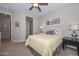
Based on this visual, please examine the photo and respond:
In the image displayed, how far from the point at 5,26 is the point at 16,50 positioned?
0.42m

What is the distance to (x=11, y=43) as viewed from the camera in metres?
1.60

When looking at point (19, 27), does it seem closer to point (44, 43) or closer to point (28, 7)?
point (28, 7)

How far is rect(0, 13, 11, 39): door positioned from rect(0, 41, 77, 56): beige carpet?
12 cm

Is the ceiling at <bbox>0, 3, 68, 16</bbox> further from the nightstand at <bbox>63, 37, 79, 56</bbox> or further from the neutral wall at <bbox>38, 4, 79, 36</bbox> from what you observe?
the nightstand at <bbox>63, 37, 79, 56</bbox>

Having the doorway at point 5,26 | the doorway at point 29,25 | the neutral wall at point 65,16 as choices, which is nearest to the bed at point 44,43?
the doorway at point 29,25

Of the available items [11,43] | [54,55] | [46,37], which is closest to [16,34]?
[11,43]

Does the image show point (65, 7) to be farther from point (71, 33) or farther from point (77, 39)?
point (77, 39)

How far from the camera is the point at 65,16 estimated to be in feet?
5.27

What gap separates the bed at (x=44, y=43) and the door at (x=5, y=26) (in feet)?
1.15

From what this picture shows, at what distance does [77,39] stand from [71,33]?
0.13m

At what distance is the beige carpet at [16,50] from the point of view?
4.67 ft

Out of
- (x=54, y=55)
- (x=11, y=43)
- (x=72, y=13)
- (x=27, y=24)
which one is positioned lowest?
(x=54, y=55)

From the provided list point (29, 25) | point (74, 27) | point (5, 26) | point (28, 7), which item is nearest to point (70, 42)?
point (74, 27)

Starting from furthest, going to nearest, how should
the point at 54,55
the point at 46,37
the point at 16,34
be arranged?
the point at 16,34 < the point at 46,37 < the point at 54,55
